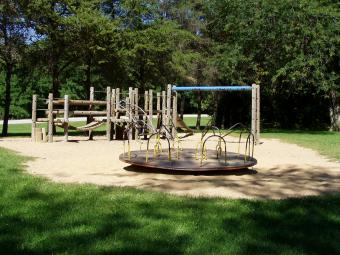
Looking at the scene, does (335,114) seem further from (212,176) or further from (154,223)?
(154,223)

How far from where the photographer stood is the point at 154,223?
5.23 m

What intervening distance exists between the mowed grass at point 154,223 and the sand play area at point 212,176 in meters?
0.75

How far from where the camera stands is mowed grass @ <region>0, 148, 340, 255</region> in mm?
4465

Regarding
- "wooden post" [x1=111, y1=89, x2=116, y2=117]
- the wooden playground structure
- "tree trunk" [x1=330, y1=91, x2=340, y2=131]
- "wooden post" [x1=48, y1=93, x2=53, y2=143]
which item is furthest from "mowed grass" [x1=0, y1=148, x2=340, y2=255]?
"tree trunk" [x1=330, y1=91, x2=340, y2=131]

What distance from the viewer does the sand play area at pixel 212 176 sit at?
7.51m

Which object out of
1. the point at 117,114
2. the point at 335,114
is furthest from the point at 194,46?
the point at 117,114

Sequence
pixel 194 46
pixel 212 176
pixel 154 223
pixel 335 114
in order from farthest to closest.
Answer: pixel 194 46 → pixel 335 114 → pixel 212 176 → pixel 154 223

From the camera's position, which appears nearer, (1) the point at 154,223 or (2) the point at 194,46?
(1) the point at 154,223

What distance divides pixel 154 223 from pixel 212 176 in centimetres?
411

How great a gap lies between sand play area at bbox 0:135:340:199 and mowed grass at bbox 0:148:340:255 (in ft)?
2.45

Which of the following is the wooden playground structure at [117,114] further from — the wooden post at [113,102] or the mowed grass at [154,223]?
the mowed grass at [154,223]

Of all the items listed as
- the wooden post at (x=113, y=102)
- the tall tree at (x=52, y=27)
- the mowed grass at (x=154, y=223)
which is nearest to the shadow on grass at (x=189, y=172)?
the mowed grass at (x=154, y=223)

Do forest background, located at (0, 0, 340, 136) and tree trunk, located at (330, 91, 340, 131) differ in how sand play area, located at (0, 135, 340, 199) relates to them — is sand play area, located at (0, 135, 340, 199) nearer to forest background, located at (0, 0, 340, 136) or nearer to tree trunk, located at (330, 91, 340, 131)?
forest background, located at (0, 0, 340, 136)

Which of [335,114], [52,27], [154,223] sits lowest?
[154,223]
